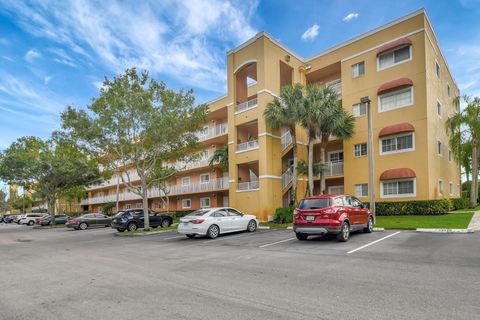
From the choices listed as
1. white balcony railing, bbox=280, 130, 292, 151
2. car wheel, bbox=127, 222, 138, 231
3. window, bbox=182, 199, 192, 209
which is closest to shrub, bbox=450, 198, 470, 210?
white balcony railing, bbox=280, 130, 292, 151

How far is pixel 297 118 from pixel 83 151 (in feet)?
47.7

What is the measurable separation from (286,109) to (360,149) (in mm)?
6770

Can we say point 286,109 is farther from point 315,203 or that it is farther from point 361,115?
point 315,203

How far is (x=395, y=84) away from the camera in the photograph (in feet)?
75.2

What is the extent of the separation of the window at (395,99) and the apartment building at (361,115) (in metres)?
0.07

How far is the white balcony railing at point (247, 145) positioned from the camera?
2616 cm

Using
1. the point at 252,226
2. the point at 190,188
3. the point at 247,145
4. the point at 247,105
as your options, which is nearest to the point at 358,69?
the point at 247,105

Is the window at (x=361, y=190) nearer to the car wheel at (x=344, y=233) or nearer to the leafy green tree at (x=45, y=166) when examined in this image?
the car wheel at (x=344, y=233)

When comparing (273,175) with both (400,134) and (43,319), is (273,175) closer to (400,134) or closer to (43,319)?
(400,134)

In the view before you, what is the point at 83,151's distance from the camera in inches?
849

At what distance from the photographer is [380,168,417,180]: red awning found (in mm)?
21812

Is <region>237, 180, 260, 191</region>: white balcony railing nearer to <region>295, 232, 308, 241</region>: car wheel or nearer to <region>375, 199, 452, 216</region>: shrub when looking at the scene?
<region>375, 199, 452, 216</region>: shrub

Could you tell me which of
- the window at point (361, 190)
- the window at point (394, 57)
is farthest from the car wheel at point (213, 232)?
the window at point (394, 57)

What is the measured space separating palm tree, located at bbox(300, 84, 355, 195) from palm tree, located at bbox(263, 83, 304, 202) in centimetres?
54
